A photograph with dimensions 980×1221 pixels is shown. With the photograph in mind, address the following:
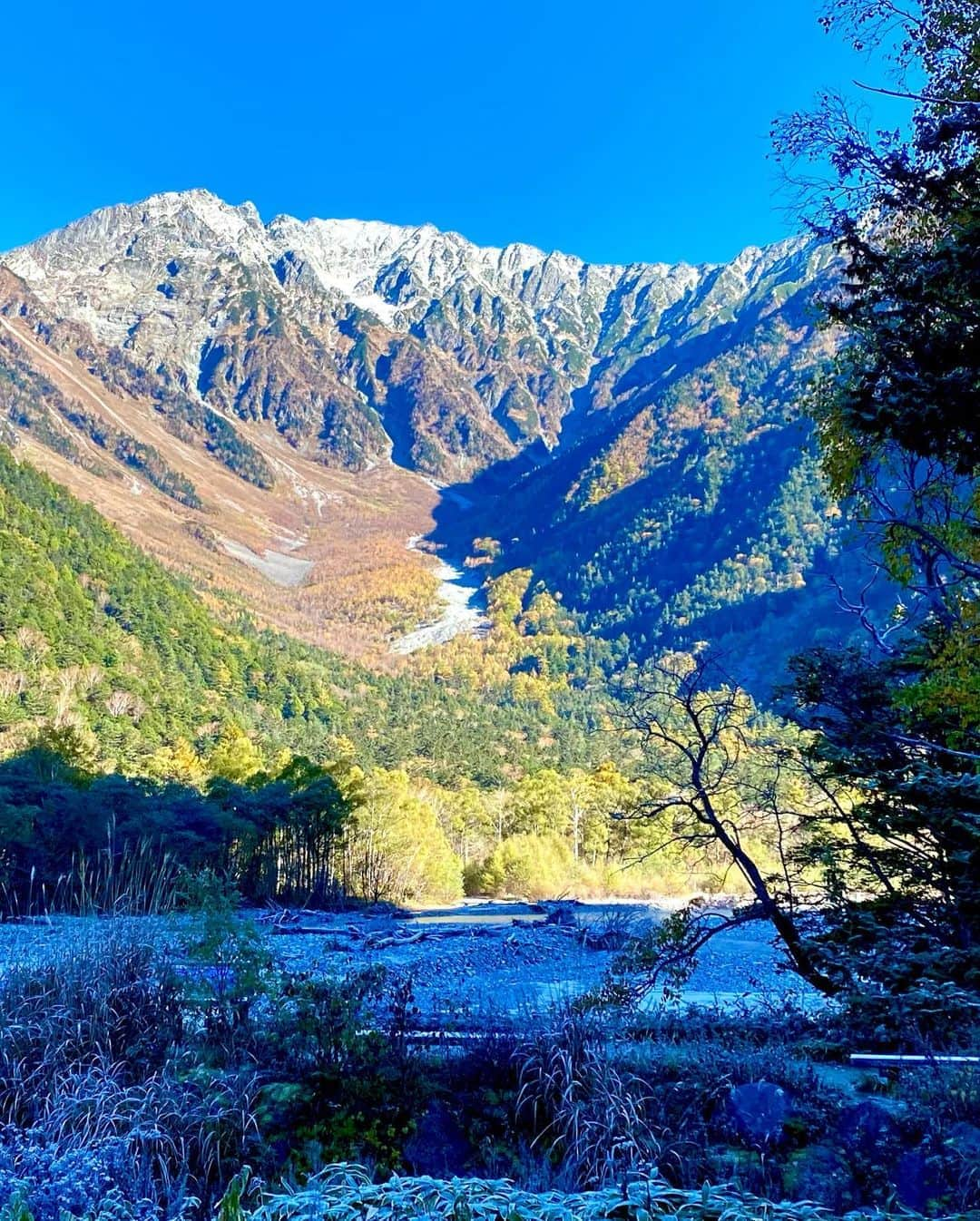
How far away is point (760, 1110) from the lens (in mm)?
5215

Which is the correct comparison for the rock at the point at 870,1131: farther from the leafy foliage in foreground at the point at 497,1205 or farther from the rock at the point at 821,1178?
the leafy foliage in foreground at the point at 497,1205

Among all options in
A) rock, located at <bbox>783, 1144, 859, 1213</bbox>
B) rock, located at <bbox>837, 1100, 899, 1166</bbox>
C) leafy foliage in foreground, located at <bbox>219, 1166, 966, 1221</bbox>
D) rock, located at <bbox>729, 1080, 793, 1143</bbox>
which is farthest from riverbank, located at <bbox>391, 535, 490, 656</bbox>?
leafy foliage in foreground, located at <bbox>219, 1166, 966, 1221</bbox>

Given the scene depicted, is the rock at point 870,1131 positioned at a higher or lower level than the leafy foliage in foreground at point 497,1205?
lower

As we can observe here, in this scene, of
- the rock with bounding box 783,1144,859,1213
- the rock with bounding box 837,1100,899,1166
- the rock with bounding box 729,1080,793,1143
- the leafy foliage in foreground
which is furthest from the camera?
the rock with bounding box 729,1080,793,1143

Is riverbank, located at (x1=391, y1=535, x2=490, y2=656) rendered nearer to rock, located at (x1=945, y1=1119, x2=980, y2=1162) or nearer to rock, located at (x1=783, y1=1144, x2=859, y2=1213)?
rock, located at (x1=783, y1=1144, x2=859, y2=1213)

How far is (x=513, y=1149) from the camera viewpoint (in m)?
5.32

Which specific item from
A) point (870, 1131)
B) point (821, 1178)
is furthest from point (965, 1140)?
point (821, 1178)

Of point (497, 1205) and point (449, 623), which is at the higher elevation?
point (449, 623)

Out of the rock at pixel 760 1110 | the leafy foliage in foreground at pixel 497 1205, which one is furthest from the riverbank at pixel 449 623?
the leafy foliage in foreground at pixel 497 1205

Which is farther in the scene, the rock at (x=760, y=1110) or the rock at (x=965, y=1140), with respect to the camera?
the rock at (x=760, y=1110)

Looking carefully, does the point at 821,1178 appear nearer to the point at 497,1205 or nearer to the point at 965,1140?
the point at 965,1140

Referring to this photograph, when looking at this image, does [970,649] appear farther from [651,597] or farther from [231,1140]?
[651,597]

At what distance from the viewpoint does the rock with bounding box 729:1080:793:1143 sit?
514 cm

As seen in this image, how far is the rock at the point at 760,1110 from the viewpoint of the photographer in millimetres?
5141
